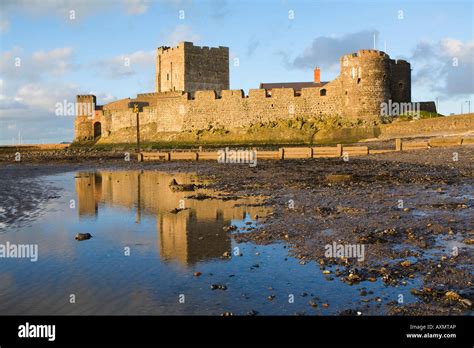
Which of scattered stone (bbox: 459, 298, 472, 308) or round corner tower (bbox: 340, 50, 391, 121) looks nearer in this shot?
scattered stone (bbox: 459, 298, 472, 308)

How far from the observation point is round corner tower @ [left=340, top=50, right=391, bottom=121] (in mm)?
41906

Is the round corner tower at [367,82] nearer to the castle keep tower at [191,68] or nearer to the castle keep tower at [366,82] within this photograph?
the castle keep tower at [366,82]

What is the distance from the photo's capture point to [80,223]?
37.8 feet

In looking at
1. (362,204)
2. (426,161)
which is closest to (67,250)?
(362,204)

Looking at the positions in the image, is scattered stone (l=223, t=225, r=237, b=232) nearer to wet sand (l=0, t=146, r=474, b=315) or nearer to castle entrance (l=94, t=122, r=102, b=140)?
wet sand (l=0, t=146, r=474, b=315)

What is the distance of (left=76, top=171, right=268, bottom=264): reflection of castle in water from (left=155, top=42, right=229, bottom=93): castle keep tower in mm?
42451

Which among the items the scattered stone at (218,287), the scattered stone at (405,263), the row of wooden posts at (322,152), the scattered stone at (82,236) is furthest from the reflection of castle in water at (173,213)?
the row of wooden posts at (322,152)

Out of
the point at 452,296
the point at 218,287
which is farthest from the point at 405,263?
the point at 218,287

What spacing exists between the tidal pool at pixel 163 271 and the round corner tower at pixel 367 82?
3231cm

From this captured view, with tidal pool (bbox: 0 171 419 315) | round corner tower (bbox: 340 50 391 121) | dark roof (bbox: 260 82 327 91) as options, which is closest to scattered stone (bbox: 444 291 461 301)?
tidal pool (bbox: 0 171 419 315)

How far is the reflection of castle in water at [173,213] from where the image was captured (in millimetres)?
8484
